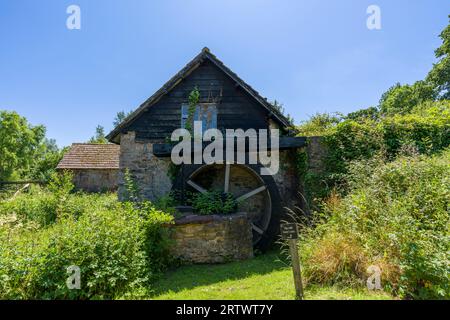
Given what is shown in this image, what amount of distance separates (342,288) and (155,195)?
224 inches

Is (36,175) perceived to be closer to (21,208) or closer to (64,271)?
(21,208)

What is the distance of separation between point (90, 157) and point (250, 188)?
43.7 ft

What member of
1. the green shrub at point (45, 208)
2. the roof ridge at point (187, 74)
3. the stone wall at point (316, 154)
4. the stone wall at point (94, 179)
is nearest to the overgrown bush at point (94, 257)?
the green shrub at point (45, 208)

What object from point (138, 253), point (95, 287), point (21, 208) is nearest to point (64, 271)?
point (95, 287)

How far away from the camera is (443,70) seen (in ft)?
60.4

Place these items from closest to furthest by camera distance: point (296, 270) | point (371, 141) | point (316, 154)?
point (296, 270)
point (371, 141)
point (316, 154)

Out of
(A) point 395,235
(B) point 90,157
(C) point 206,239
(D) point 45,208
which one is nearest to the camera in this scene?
(A) point 395,235

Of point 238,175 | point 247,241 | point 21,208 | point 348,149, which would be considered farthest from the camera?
point 21,208

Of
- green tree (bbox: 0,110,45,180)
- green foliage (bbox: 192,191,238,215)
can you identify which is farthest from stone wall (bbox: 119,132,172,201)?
green tree (bbox: 0,110,45,180)

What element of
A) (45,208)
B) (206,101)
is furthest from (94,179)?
(206,101)

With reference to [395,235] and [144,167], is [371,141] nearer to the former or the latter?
[395,235]

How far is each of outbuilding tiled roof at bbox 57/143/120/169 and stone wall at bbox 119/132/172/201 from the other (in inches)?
358
